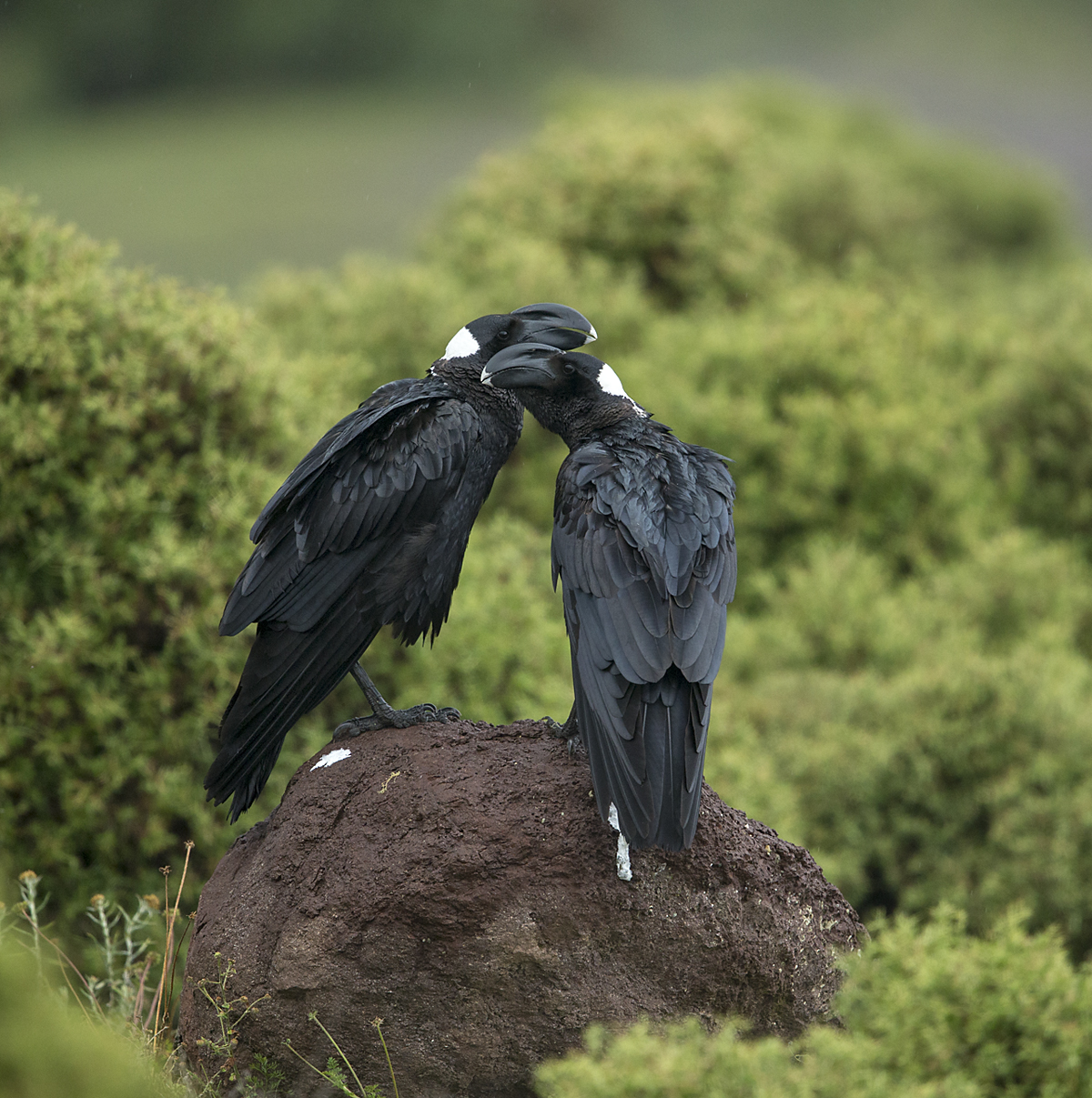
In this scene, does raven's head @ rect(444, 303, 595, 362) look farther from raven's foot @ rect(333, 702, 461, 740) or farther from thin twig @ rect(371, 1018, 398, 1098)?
thin twig @ rect(371, 1018, 398, 1098)

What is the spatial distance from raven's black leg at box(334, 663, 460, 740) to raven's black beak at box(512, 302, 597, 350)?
1173 millimetres

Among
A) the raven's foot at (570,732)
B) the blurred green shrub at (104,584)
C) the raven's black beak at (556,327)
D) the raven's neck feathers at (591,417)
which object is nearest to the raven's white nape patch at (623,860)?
the raven's foot at (570,732)

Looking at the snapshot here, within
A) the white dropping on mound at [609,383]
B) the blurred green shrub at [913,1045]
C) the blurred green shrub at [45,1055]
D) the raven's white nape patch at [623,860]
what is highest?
the white dropping on mound at [609,383]

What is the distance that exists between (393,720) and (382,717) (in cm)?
5

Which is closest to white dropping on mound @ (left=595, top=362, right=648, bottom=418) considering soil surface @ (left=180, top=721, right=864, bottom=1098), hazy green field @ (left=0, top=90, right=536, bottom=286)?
soil surface @ (left=180, top=721, right=864, bottom=1098)

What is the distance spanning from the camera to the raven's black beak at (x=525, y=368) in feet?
12.8

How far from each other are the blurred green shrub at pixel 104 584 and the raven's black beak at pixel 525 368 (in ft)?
5.40

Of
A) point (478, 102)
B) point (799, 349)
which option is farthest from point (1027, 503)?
point (478, 102)

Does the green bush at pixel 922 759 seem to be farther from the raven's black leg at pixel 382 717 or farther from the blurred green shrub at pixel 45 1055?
the blurred green shrub at pixel 45 1055

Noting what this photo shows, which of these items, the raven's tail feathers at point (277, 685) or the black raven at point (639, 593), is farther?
the raven's tail feathers at point (277, 685)

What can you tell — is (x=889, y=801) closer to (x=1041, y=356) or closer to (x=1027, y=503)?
(x=1027, y=503)

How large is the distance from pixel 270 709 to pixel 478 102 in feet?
114

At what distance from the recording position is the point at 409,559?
12.5ft

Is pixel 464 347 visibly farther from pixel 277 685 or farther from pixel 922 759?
pixel 922 759
